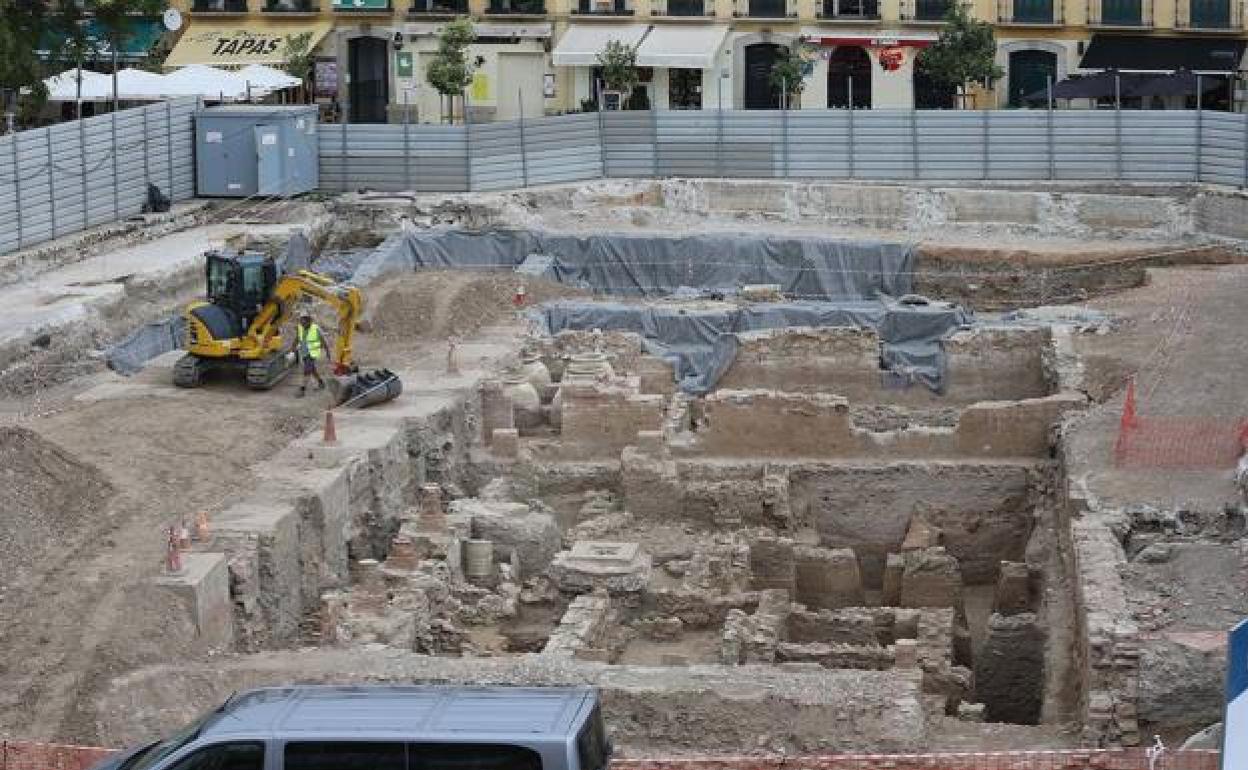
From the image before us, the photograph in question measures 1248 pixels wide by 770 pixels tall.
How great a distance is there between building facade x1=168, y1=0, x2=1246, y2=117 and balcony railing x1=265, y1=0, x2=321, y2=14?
3cm

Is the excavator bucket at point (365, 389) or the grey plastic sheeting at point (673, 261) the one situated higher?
the grey plastic sheeting at point (673, 261)

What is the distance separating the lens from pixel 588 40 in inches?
1884

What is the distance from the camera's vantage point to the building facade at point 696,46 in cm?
4638

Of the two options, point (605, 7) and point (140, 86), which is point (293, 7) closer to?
point (605, 7)

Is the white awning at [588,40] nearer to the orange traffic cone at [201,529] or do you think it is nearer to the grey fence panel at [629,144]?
the grey fence panel at [629,144]

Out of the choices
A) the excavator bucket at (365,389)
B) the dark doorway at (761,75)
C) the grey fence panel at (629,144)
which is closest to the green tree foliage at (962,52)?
the dark doorway at (761,75)

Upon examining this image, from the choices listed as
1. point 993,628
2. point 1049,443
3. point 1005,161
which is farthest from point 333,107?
point 993,628

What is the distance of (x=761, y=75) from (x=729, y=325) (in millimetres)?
15537

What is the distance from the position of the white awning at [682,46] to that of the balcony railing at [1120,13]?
695 centimetres

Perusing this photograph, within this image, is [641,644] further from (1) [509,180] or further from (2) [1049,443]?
(1) [509,180]

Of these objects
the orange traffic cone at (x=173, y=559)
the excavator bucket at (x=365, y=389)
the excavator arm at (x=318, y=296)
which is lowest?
the orange traffic cone at (x=173, y=559)

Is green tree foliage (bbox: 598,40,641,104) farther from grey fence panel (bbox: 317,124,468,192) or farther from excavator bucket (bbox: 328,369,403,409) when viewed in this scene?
excavator bucket (bbox: 328,369,403,409)

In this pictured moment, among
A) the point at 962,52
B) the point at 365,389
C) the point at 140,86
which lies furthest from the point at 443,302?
the point at 962,52

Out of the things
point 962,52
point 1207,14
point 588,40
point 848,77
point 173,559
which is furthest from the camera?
point 848,77
